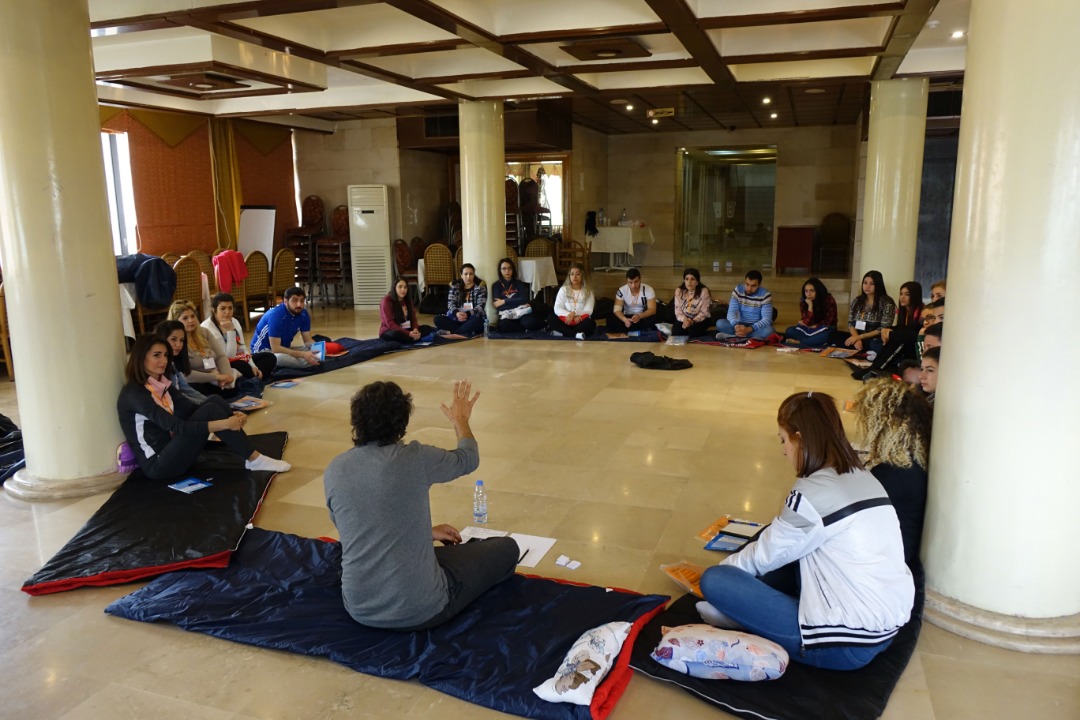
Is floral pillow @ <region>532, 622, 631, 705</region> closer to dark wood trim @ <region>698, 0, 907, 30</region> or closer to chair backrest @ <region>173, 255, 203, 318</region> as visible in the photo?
dark wood trim @ <region>698, 0, 907, 30</region>

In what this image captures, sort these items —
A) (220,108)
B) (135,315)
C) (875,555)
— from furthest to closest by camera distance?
(220,108) → (135,315) → (875,555)

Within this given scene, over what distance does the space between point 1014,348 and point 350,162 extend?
1247cm

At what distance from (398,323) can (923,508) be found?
685 cm

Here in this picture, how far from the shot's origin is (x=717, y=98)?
11.6 m

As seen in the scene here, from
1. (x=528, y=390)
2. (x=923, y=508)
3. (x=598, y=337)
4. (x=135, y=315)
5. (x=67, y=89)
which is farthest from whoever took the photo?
(x=598, y=337)

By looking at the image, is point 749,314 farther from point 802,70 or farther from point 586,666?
point 586,666

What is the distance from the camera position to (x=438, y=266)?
11938 millimetres

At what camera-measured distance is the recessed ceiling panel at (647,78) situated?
29.3ft

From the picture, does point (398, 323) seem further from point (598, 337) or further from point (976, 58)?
point (976, 58)

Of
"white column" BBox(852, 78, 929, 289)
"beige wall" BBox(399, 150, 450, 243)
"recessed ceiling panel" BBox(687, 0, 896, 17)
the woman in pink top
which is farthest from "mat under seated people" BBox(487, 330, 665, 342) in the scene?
"beige wall" BBox(399, 150, 450, 243)

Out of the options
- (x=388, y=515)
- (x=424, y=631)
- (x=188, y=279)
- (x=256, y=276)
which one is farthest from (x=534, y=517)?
(x=256, y=276)

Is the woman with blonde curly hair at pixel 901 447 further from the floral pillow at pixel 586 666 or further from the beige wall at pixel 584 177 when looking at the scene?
the beige wall at pixel 584 177

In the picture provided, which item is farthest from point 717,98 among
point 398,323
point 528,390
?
point 528,390

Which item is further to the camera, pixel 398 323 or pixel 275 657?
pixel 398 323
